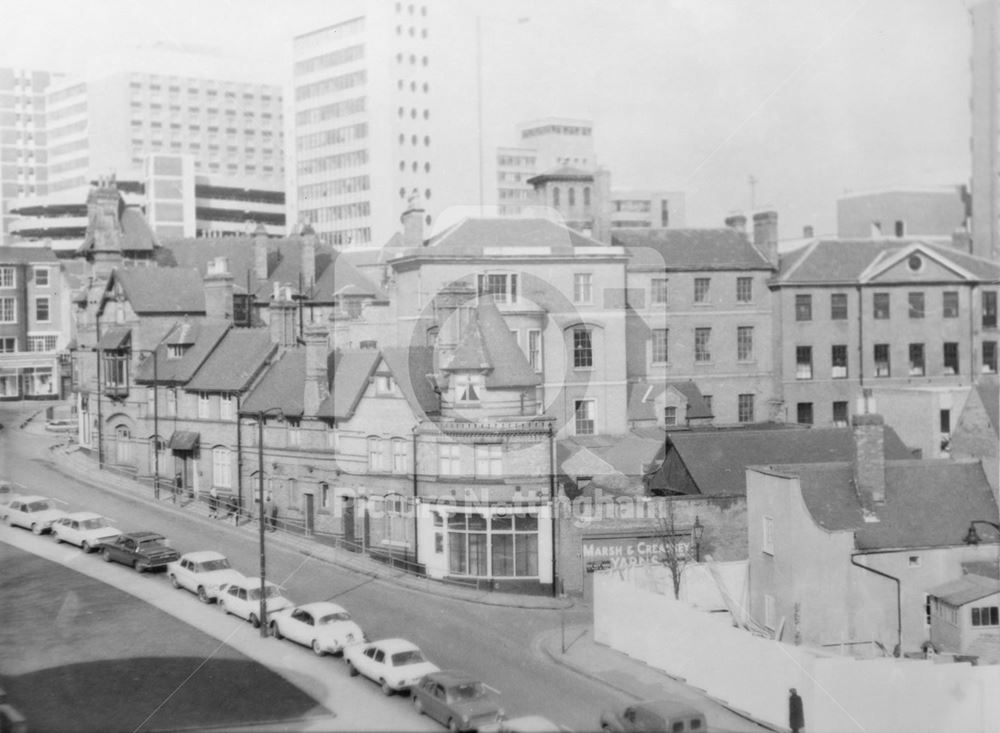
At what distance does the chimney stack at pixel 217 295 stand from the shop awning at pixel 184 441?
212 inches

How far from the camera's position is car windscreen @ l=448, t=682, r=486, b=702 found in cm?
1166

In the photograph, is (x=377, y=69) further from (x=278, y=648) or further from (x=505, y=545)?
(x=505, y=545)

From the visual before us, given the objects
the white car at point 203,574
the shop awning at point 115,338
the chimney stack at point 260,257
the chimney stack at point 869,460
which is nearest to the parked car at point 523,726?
the white car at point 203,574

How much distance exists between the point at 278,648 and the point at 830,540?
8382mm

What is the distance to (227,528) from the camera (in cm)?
2069

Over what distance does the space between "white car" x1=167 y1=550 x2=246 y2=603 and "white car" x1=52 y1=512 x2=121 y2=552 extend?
1.75 meters

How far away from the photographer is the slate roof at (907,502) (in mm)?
16750

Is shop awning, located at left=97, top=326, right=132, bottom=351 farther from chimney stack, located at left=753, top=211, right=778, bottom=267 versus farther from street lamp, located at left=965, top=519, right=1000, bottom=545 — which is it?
street lamp, located at left=965, top=519, right=1000, bottom=545

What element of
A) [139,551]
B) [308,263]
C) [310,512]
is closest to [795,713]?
[139,551]

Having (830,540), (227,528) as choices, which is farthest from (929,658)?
(227,528)

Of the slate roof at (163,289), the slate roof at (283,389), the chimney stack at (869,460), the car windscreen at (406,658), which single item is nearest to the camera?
the car windscreen at (406,658)

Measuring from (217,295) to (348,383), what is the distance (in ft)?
28.3

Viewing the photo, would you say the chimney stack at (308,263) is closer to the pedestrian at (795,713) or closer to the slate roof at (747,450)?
the slate roof at (747,450)

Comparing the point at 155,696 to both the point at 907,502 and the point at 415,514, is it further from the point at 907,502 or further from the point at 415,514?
the point at 907,502
